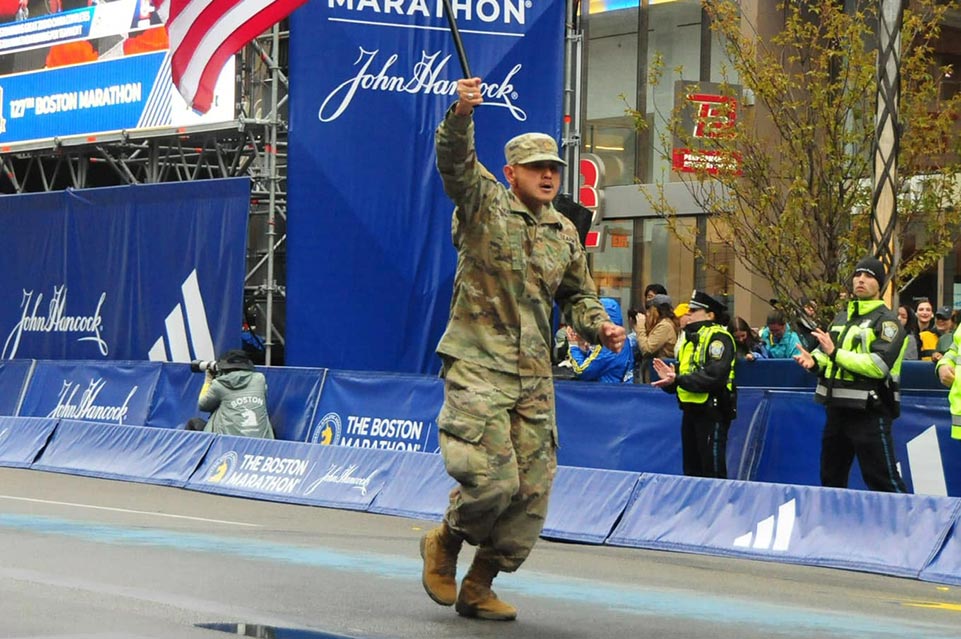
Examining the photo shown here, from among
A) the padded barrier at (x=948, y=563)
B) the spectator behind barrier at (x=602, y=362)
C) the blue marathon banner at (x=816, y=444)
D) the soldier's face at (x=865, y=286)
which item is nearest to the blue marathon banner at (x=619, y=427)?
the spectator behind barrier at (x=602, y=362)

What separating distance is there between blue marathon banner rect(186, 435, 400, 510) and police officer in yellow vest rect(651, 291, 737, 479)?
2.51 m

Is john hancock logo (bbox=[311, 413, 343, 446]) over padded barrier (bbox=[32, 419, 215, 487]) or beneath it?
over

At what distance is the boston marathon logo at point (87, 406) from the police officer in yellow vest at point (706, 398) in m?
8.12

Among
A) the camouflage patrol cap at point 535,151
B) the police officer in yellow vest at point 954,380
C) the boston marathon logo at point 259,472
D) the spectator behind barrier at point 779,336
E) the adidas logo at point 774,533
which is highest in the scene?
the camouflage patrol cap at point 535,151

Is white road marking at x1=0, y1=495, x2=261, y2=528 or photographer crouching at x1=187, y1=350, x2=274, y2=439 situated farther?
photographer crouching at x1=187, y1=350, x2=274, y2=439

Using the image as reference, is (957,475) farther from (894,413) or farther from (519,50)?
(519,50)

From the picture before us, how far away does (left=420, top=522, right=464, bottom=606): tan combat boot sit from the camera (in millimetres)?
7816

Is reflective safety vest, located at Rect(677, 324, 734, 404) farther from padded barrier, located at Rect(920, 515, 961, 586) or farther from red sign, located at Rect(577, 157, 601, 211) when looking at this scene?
red sign, located at Rect(577, 157, 601, 211)

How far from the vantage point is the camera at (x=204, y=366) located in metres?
18.4

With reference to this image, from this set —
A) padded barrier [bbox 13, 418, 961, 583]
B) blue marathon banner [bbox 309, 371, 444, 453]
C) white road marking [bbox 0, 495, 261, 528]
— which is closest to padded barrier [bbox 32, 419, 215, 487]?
padded barrier [bbox 13, 418, 961, 583]

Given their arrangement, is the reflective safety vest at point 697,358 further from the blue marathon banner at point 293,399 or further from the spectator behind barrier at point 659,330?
the blue marathon banner at point 293,399

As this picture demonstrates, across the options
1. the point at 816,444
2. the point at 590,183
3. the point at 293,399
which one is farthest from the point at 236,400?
the point at 590,183

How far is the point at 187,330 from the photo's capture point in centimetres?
2053

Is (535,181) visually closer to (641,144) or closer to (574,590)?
(574,590)
